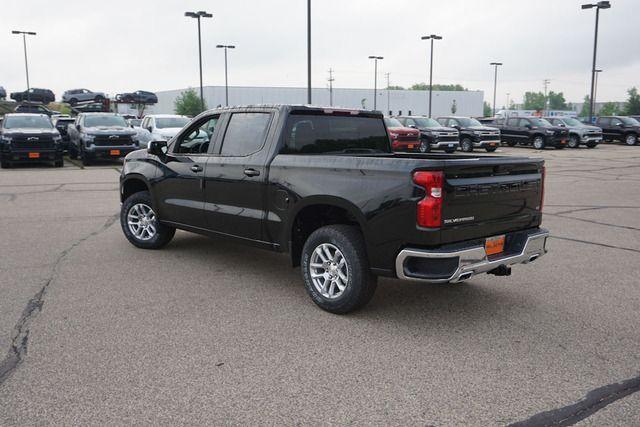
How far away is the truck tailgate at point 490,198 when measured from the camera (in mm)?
4387

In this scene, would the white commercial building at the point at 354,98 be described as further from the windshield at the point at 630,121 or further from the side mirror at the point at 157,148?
the side mirror at the point at 157,148

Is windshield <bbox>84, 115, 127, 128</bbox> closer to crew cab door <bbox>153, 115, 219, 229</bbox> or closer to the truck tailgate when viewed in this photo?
crew cab door <bbox>153, 115, 219, 229</bbox>

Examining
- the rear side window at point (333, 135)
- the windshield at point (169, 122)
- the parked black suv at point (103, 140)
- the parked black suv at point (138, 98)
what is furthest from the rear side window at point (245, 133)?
the parked black suv at point (138, 98)

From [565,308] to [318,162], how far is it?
2.48m

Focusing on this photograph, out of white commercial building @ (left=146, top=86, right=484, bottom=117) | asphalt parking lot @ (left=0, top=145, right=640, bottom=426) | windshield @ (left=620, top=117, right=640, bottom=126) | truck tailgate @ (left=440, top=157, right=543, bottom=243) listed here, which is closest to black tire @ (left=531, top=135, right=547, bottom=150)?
windshield @ (left=620, top=117, right=640, bottom=126)

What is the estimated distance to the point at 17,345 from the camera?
423cm

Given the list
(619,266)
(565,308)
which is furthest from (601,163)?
(565,308)

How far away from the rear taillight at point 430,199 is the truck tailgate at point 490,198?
57 millimetres

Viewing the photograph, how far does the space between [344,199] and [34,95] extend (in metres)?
48.8

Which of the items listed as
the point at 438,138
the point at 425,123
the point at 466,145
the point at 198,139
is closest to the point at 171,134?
the point at 438,138

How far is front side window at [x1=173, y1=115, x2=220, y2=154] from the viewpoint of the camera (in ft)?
21.1

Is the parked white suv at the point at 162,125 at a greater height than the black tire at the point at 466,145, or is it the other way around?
the parked white suv at the point at 162,125

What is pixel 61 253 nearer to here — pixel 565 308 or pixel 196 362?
pixel 196 362

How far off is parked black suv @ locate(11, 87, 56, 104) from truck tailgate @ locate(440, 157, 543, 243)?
158 feet
